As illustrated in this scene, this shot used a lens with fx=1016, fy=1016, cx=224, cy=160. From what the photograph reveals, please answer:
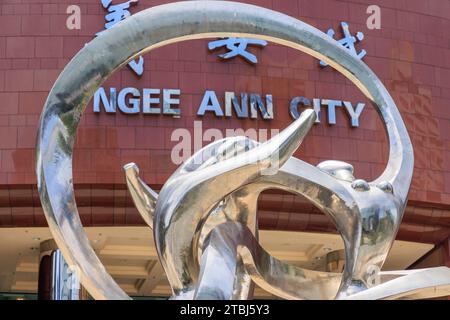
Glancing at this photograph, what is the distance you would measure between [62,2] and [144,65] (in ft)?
4.89

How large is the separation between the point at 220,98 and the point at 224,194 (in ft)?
24.1

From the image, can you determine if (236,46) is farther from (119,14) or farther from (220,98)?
(119,14)

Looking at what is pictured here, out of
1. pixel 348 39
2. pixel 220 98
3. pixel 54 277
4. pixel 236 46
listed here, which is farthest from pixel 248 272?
pixel 54 277

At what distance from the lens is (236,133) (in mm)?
13914

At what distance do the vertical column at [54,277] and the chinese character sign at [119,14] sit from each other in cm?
335

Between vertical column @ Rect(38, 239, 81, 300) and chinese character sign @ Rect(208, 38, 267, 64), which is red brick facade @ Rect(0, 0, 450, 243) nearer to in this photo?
chinese character sign @ Rect(208, 38, 267, 64)

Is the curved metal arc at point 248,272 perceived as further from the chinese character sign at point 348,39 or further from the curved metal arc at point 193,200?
the chinese character sign at point 348,39

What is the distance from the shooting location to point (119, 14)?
14.2 meters

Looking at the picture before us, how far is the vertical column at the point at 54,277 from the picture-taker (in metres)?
15.3

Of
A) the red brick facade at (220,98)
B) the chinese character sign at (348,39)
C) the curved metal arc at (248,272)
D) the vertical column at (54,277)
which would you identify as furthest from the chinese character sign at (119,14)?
the curved metal arc at (248,272)
